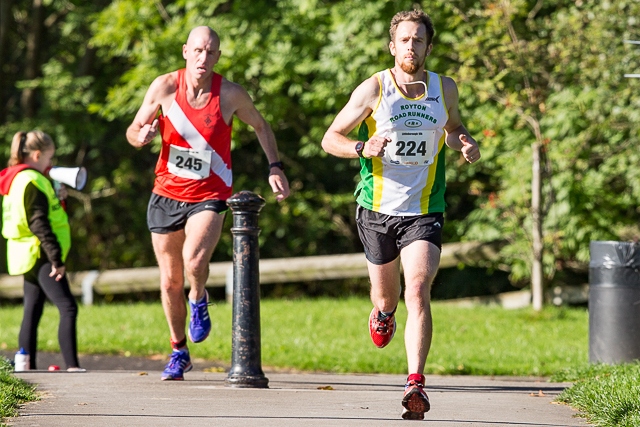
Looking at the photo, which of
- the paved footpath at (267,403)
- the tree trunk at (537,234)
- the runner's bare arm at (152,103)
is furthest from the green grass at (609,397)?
the tree trunk at (537,234)

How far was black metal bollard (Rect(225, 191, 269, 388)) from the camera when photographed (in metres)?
6.62

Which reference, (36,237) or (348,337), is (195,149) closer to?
(36,237)

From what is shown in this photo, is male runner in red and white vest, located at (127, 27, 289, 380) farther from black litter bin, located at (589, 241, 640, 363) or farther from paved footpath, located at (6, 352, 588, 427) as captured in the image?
black litter bin, located at (589, 241, 640, 363)

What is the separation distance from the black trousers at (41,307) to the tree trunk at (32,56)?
11.8 metres

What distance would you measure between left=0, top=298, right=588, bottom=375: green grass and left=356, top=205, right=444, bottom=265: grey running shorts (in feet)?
11.3

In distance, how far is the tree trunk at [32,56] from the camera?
19342mm

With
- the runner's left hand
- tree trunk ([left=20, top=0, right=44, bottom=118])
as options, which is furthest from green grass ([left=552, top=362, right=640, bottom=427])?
tree trunk ([left=20, top=0, right=44, bottom=118])

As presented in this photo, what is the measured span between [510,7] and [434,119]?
7981 millimetres

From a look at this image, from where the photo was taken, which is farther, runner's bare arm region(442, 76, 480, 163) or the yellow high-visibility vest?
the yellow high-visibility vest

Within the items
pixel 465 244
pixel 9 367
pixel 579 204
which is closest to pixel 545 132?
pixel 579 204

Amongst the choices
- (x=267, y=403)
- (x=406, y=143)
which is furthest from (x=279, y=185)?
(x=267, y=403)

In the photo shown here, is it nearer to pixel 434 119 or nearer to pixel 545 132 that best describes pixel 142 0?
pixel 545 132

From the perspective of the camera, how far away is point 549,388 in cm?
725

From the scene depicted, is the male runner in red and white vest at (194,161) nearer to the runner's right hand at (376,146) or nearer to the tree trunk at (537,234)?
the runner's right hand at (376,146)
